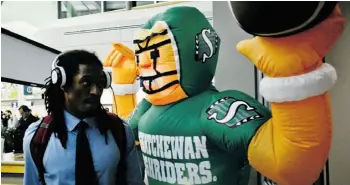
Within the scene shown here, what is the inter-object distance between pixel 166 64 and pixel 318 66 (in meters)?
0.77

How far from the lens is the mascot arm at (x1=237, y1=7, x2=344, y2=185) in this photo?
1.30 metres

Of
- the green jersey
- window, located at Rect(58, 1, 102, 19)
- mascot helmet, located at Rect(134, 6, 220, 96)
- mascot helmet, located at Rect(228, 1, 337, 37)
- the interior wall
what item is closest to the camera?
mascot helmet, located at Rect(228, 1, 337, 37)

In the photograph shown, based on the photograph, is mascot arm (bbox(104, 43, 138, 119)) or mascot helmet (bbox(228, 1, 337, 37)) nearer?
mascot helmet (bbox(228, 1, 337, 37))

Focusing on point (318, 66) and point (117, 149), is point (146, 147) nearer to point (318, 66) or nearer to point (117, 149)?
point (117, 149)

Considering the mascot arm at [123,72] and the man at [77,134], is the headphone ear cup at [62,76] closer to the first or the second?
the man at [77,134]

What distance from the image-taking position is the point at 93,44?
21.0ft

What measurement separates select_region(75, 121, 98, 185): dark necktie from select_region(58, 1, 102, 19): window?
627cm

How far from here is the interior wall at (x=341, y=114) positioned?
217cm

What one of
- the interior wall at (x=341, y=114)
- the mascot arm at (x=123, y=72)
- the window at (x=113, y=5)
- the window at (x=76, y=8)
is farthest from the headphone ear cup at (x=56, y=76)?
the window at (x=113, y=5)

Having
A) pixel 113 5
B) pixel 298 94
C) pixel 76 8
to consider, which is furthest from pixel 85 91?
pixel 113 5

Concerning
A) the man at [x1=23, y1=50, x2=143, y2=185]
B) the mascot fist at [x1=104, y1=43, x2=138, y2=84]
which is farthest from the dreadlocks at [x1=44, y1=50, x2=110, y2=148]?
the mascot fist at [x1=104, y1=43, x2=138, y2=84]

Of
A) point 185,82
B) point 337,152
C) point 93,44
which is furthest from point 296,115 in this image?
point 93,44

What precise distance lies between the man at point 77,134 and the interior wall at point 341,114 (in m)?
1.19

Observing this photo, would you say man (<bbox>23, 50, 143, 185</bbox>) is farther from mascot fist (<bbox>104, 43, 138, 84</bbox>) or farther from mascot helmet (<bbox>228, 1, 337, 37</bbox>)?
mascot fist (<bbox>104, 43, 138, 84</bbox>)
